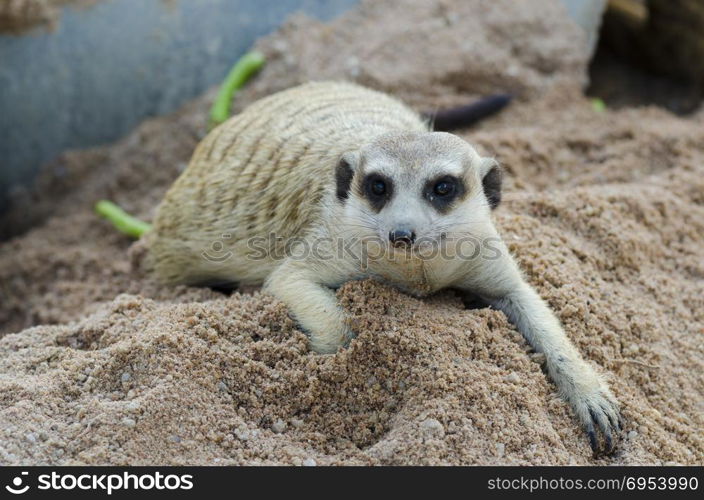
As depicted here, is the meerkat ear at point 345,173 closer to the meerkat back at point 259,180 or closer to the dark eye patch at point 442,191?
the meerkat back at point 259,180

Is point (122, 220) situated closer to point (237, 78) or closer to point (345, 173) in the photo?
point (237, 78)

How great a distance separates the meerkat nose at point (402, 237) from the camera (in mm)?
2062

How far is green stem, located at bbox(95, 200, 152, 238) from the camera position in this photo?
3.93 meters

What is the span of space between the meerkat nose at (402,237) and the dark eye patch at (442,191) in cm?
20

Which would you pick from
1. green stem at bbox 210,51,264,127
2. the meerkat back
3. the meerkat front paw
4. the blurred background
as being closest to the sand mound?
the meerkat front paw

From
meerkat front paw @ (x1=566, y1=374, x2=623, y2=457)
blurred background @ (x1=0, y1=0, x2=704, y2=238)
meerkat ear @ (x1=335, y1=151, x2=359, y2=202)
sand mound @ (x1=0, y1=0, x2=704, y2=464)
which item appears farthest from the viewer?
blurred background @ (x1=0, y1=0, x2=704, y2=238)

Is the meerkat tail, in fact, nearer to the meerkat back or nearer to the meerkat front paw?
the meerkat back

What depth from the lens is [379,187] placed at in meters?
Result: 2.29

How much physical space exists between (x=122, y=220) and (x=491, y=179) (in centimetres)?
214

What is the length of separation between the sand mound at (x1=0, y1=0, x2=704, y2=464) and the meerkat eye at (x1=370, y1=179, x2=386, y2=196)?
0.96 ft

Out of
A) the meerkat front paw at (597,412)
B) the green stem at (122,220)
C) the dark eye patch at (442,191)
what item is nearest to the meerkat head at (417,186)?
the dark eye patch at (442,191)

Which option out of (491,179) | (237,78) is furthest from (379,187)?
(237,78)
